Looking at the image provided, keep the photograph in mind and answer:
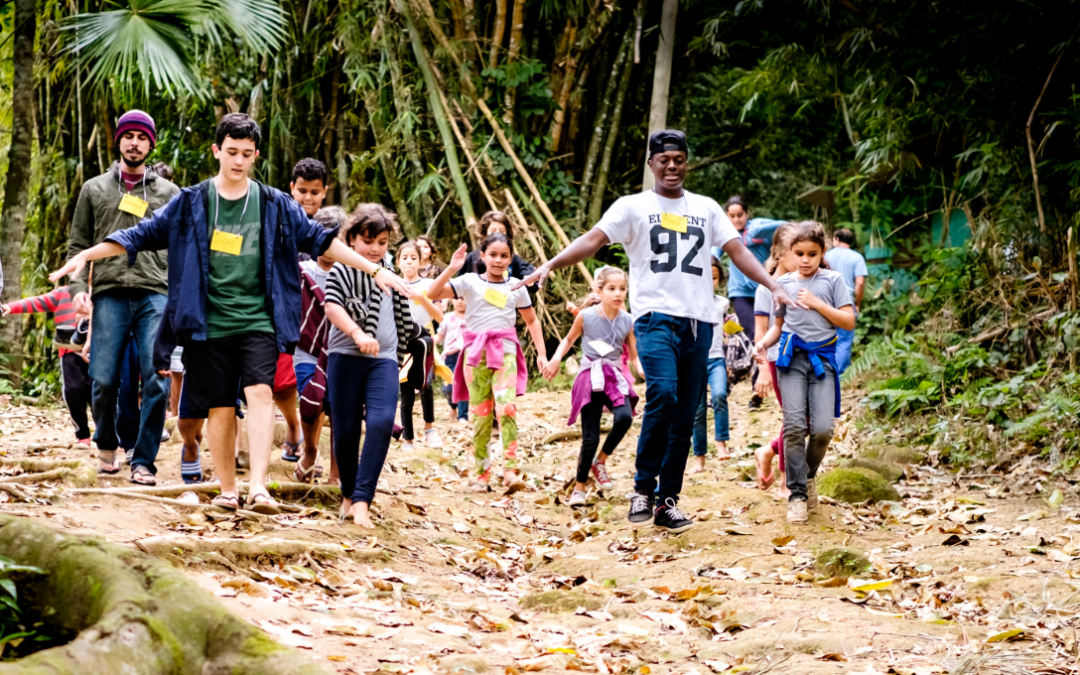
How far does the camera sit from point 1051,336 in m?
8.09

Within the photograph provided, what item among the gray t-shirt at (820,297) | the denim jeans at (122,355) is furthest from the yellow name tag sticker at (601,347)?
the denim jeans at (122,355)

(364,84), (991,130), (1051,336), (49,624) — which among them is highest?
(364,84)

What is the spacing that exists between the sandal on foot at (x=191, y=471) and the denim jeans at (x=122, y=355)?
0.64ft

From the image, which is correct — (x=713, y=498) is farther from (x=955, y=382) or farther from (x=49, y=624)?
(x=49, y=624)

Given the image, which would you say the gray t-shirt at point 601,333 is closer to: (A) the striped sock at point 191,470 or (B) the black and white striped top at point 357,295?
(B) the black and white striped top at point 357,295

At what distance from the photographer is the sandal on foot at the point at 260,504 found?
484 centimetres

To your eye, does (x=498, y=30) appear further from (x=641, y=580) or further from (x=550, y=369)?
(x=641, y=580)

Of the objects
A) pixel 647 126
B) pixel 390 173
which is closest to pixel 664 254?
pixel 390 173

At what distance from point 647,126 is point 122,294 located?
994 centimetres

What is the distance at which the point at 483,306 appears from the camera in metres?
7.54

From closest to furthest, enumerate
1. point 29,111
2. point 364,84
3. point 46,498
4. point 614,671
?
point 614,671
point 46,498
point 29,111
point 364,84

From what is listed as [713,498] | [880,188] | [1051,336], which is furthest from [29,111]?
[880,188]

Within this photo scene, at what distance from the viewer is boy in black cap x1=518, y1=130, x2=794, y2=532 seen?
5.48 m

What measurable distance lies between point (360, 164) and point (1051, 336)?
27.9 ft
